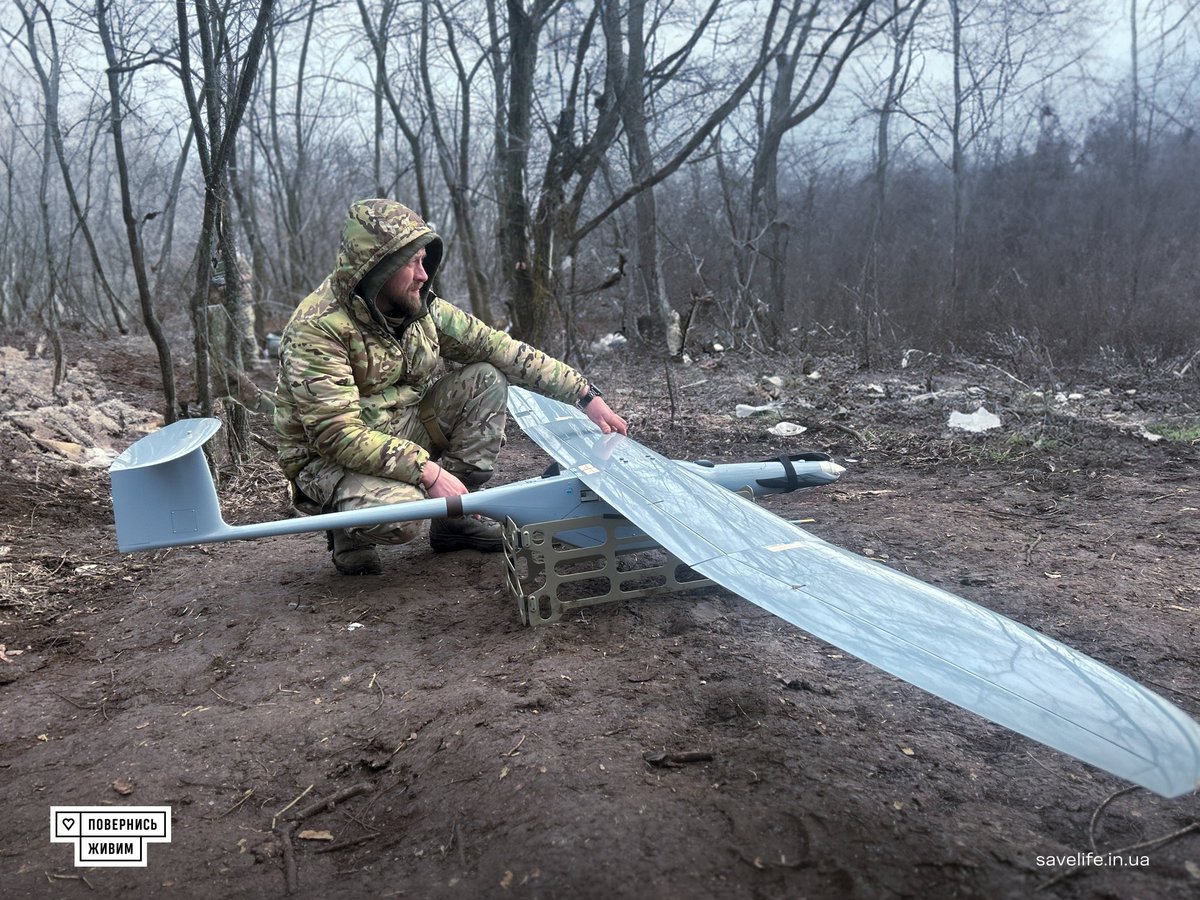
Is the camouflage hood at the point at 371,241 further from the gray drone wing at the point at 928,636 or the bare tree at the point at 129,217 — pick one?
the bare tree at the point at 129,217

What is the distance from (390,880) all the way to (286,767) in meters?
0.61

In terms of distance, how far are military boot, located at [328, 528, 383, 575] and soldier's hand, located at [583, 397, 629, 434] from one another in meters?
1.08

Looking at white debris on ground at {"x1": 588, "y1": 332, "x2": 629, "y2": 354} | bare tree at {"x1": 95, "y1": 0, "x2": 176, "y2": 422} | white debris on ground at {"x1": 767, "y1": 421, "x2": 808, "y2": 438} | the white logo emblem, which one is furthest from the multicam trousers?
white debris on ground at {"x1": 588, "y1": 332, "x2": 629, "y2": 354}

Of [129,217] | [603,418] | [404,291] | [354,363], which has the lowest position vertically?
[603,418]

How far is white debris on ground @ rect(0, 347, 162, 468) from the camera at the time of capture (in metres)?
5.24

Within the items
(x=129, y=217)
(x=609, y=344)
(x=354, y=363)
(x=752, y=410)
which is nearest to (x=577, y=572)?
(x=354, y=363)

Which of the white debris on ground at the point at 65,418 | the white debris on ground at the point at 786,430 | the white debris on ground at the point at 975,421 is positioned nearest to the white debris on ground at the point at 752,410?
the white debris on ground at the point at 786,430

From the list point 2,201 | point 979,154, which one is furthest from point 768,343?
point 2,201

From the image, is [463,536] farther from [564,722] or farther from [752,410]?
[752,410]

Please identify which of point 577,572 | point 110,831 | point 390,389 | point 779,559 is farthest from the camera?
point 390,389

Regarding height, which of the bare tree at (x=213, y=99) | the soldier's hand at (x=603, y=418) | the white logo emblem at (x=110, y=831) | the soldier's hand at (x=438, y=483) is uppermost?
the bare tree at (x=213, y=99)

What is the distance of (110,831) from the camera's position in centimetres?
197

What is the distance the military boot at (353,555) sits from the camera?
3482 mm

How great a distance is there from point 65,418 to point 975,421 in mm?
6404
